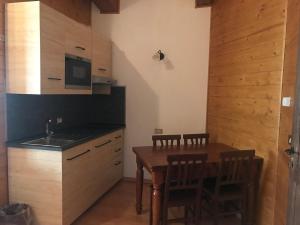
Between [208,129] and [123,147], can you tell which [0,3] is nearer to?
[123,147]

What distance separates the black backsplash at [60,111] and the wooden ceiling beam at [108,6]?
116cm

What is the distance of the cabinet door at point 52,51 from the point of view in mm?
2314

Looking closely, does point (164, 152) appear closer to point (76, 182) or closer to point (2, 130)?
point (76, 182)

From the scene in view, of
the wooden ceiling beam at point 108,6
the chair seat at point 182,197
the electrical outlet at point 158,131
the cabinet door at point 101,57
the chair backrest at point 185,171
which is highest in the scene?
the wooden ceiling beam at point 108,6

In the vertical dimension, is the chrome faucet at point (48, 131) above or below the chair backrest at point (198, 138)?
above

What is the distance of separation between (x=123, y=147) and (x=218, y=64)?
1870 millimetres

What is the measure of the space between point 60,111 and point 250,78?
2.32m

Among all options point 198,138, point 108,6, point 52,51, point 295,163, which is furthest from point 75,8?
point 295,163

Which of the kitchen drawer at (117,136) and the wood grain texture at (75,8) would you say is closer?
the wood grain texture at (75,8)

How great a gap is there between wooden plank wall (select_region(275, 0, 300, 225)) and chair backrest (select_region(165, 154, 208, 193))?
2.11 feet

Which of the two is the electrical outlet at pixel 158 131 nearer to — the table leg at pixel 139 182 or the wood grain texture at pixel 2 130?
the table leg at pixel 139 182

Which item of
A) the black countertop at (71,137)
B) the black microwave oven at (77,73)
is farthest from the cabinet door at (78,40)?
the black countertop at (71,137)

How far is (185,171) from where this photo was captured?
7.38ft

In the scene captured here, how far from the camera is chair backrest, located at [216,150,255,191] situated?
2320mm
